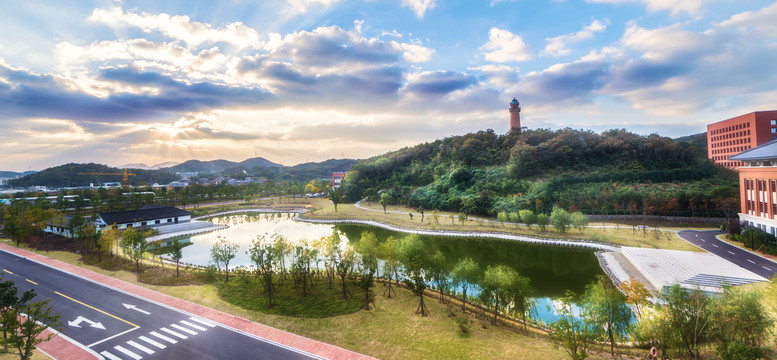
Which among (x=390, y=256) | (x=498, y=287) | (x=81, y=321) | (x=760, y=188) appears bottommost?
(x=81, y=321)

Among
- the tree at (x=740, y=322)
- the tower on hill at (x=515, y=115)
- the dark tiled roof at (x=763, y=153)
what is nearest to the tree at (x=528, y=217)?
the dark tiled roof at (x=763, y=153)

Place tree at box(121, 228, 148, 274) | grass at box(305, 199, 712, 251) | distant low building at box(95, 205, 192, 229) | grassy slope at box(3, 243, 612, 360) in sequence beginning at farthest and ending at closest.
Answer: distant low building at box(95, 205, 192, 229) < grass at box(305, 199, 712, 251) < tree at box(121, 228, 148, 274) < grassy slope at box(3, 243, 612, 360)

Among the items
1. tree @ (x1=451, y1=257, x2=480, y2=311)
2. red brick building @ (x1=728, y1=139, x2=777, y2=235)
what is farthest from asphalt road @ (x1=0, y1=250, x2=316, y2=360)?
red brick building @ (x1=728, y1=139, x2=777, y2=235)

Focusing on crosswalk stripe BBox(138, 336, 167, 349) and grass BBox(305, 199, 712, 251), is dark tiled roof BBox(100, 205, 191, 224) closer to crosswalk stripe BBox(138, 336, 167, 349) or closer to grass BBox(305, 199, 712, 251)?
grass BBox(305, 199, 712, 251)

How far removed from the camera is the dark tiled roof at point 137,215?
105 feet

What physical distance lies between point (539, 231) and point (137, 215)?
43507 millimetres

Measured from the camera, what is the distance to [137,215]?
3412 centimetres

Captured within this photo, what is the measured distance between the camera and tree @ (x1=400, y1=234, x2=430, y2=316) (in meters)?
14.2

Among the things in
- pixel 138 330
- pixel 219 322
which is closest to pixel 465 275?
pixel 219 322

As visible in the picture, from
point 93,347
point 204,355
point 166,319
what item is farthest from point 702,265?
point 93,347

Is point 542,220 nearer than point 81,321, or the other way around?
point 81,321

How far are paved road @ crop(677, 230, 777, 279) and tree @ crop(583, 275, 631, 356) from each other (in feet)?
39.1

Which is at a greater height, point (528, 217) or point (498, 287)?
point (528, 217)

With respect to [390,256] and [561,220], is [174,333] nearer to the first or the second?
[390,256]
